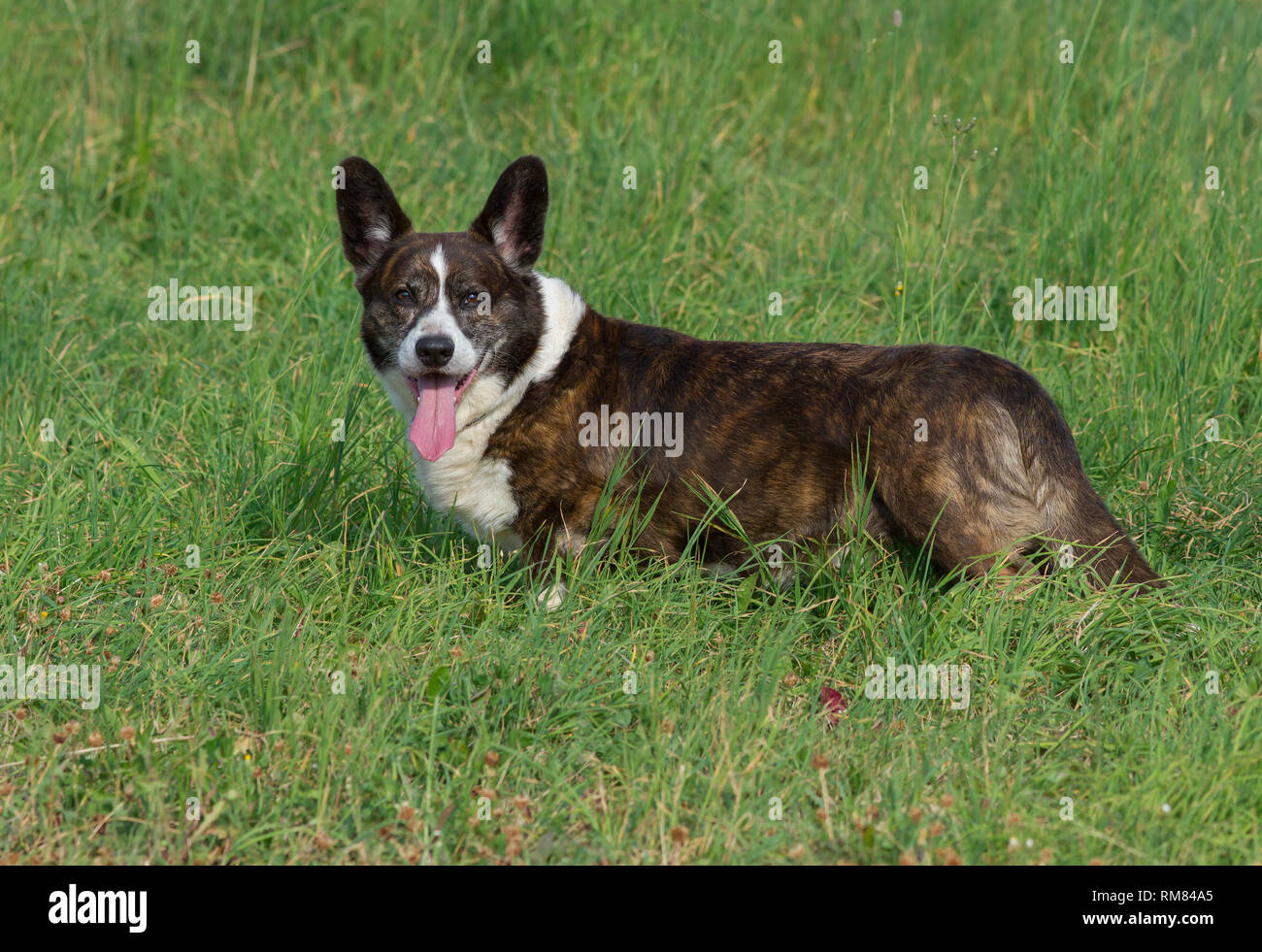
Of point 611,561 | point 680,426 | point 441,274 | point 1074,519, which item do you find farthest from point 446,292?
point 1074,519

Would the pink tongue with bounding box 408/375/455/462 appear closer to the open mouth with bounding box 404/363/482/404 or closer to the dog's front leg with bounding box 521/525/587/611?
the open mouth with bounding box 404/363/482/404

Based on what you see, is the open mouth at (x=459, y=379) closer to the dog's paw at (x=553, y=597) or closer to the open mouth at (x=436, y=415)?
the open mouth at (x=436, y=415)

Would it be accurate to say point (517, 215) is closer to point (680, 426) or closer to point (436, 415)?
point (436, 415)

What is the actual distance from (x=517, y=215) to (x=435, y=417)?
2.75ft

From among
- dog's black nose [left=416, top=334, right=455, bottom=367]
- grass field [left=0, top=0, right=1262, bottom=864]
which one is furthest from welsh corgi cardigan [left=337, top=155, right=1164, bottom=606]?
grass field [left=0, top=0, right=1262, bottom=864]

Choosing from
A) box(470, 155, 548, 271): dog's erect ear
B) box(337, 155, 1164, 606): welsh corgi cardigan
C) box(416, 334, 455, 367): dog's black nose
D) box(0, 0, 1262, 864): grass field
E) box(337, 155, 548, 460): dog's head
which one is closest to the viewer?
box(0, 0, 1262, 864): grass field

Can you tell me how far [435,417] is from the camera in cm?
410

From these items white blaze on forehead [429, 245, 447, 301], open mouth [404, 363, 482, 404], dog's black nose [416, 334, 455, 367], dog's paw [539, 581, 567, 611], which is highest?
white blaze on forehead [429, 245, 447, 301]

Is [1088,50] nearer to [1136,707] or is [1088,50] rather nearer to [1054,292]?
[1054,292]

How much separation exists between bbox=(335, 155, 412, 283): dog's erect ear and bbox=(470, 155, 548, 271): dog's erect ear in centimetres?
30

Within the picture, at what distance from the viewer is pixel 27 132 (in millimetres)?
6680

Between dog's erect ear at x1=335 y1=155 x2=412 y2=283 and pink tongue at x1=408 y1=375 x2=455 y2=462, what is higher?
dog's erect ear at x1=335 y1=155 x2=412 y2=283

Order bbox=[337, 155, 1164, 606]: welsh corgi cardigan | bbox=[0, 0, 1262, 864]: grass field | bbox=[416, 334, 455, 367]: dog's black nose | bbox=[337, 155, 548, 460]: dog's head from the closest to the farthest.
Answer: bbox=[0, 0, 1262, 864]: grass field < bbox=[337, 155, 1164, 606]: welsh corgi cardigan < bbox=[416, 334, 455, 367]: dog's black nose < bbox=[337, 155, 548, 460]: dog's head

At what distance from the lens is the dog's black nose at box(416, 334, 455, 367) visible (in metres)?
3.97
